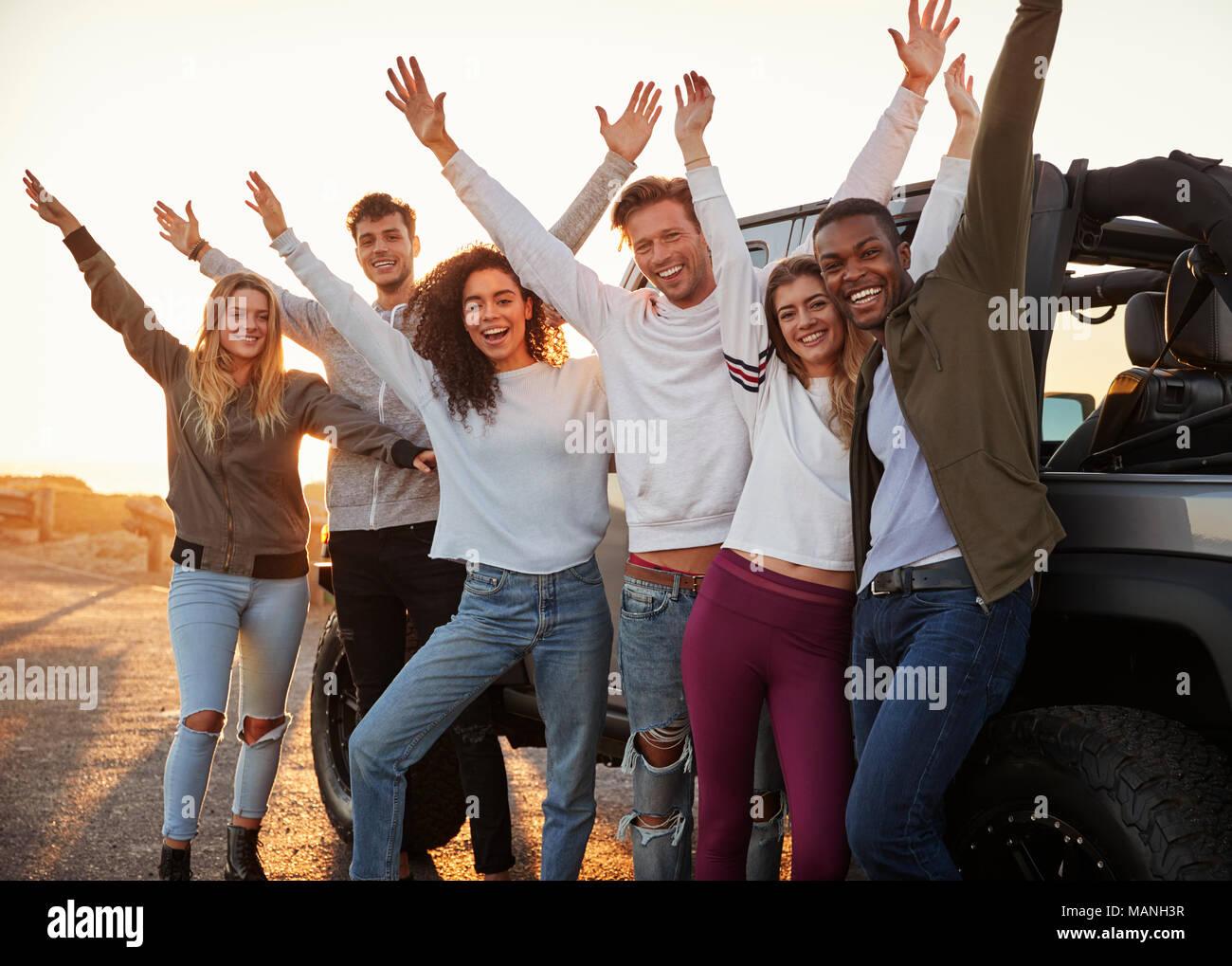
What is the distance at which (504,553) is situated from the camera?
2.88 meters

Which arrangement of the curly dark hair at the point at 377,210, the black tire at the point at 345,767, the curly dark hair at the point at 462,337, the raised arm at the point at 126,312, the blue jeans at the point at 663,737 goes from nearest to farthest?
1. the blue jeans at the point at 663,737
2. the curly dark hair at the point at 462,337
3. the raised arm at the point at 126,312
4. the curly dark hair at the point at 377,210
5. the black tire at the point at 345,767

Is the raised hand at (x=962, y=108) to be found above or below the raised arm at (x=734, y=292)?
above

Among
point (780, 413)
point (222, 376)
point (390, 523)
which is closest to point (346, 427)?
point (390, 523)

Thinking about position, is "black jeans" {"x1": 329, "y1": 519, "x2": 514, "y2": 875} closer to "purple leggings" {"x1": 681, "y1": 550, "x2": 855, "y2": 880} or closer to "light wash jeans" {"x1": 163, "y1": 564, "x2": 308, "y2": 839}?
"light wash jeans" {"x1": 163, "y1": 564, "x2": 308, "y2": 839}

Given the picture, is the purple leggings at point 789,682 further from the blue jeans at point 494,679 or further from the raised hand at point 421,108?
the raised hand at point 421,108

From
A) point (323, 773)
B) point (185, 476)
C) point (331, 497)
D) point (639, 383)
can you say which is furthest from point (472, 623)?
point (323, 773)

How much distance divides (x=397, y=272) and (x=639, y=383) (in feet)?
4.69

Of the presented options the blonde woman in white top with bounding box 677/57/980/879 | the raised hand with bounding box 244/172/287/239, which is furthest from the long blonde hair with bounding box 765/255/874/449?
the raised hand with bounding box 244/172/287/239

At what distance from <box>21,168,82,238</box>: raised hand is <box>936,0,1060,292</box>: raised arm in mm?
3047

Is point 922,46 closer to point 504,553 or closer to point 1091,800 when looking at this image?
point 504,553

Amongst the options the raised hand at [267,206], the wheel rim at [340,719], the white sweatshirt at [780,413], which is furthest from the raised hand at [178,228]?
the white sweatshirt at [780,413]

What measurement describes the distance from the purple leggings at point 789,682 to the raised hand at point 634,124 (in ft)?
4.43

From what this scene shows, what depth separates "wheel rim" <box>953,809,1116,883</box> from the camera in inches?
91.0

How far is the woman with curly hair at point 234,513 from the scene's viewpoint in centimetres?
347
